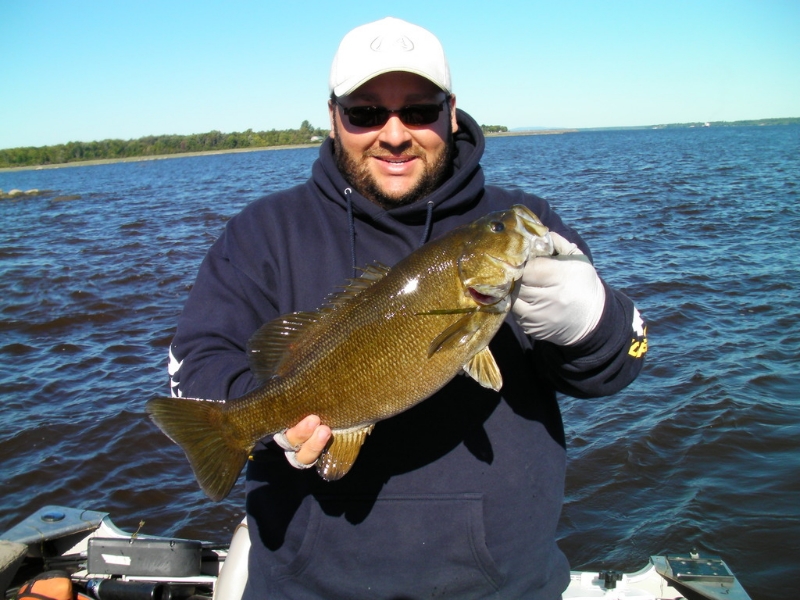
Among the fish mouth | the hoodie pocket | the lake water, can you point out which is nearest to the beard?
the fish mouth

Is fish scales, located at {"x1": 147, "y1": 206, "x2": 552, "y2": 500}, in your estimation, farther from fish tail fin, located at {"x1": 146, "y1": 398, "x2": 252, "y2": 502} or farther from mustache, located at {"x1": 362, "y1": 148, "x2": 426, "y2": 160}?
mustache, located at {"x1": 362, "y1": 148, "x2": 426, "y2": 160}

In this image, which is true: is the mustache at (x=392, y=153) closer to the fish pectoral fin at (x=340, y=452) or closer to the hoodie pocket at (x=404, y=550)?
the fish pectoral fin at (x=340, y=452)

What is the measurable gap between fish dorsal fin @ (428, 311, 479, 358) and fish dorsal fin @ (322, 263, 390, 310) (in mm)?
374

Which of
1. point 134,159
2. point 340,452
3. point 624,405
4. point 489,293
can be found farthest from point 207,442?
point 134,159

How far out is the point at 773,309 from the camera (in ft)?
34.5

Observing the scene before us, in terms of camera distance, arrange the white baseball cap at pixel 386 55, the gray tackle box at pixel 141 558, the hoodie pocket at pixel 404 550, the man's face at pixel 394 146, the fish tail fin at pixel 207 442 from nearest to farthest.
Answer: the fish tail fin at pixel 207 442 < the hoodie pocket at pixel 404 550 < the white baseball cap at pixel 386 55 < the man's face at pixel 394 146 < the gray tackle box at pixel 141 558

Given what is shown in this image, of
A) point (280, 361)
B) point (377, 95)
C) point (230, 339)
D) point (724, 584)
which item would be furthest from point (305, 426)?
point (724, 584)

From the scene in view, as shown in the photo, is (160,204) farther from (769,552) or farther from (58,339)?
(769,552)

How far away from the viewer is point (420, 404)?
2785 millimetres

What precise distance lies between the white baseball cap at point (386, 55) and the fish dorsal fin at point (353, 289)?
895mm

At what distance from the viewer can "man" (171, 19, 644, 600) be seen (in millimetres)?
2613

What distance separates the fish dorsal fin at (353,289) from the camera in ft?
8.61

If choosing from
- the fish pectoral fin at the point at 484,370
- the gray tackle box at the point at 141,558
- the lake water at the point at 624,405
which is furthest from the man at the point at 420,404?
the lake water at the point at 624,405

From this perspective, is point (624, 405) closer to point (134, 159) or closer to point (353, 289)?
point (353, 289)
